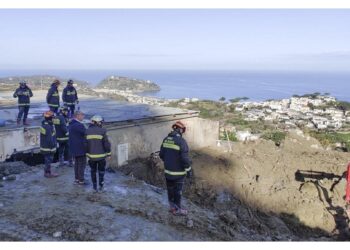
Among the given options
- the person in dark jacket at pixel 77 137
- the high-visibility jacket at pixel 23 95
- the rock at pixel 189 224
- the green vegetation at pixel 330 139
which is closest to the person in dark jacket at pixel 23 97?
the high-visibility jacket at pixel 23 95

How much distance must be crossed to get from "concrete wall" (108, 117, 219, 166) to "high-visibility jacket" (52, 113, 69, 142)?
329 centimetres

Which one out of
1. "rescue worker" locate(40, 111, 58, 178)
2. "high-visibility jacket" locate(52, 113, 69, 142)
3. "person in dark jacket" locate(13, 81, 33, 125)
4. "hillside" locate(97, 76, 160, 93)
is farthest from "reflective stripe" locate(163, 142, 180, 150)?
→ "hillside" locate(97, 76, 160, 93)

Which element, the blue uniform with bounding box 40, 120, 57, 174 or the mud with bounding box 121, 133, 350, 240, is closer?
the blue uniform with bounding box 40, 120, 57, 174

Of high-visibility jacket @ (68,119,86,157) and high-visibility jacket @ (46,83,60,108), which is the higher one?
high-visibility jacket @ (46,83,60,108)

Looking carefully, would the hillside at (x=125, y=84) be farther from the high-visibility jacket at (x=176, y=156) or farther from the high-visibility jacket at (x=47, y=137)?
the high-visibility jacket at (x=176, y=156)

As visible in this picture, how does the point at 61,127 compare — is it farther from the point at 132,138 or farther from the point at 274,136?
the point at 274,136

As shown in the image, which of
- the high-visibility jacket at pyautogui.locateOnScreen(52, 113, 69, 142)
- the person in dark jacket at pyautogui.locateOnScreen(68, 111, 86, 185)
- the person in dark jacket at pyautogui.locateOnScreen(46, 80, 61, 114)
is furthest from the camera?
the person in dark jacket at pyautogui.locateOnScreen(46, 80, 61, 114)

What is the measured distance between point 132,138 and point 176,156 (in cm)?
673

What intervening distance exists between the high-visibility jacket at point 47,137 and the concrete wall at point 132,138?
270 cm

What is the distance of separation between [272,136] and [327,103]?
20003 millimetres

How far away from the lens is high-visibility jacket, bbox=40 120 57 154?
328 inches

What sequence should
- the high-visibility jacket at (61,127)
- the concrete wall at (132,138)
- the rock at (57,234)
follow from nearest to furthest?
the rock at (57,234) → the high-visibility jacket at (61,127) → the concrete wall at (132,138)

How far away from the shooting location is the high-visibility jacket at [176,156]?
6758 mm

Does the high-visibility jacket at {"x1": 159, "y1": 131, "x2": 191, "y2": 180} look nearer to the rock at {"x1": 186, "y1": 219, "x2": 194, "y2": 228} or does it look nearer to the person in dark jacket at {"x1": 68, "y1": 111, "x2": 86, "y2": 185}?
the rock at {"x1": 186, "y1": 219, "x2": 194, "y2": 228}
